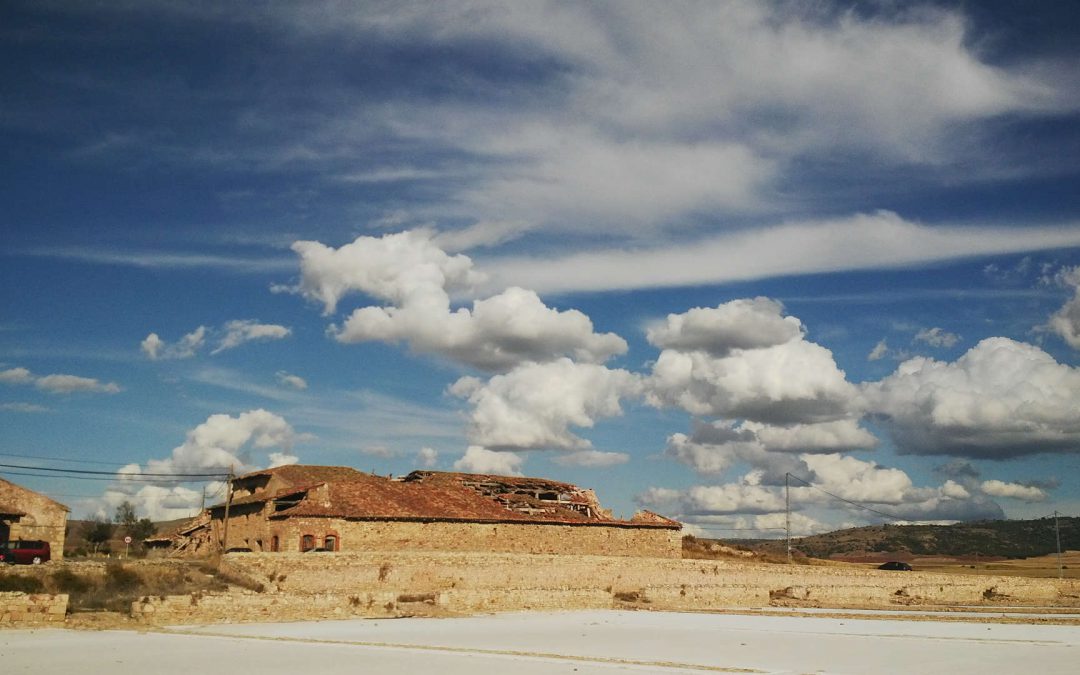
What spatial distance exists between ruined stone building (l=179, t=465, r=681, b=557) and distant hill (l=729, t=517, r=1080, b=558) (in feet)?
251

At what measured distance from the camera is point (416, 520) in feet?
129

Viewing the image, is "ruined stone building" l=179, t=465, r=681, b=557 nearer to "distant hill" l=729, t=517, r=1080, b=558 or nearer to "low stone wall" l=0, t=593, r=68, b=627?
"low stone wall" l=0, t=593, r=68, b=627

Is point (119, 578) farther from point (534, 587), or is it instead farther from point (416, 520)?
point (534, 587)

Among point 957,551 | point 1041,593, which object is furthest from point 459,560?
point 957,551

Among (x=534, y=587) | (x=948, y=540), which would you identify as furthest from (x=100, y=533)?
(x=948, y=540)

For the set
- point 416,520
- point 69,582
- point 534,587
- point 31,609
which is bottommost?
point 534,587

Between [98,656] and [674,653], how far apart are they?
11.6m

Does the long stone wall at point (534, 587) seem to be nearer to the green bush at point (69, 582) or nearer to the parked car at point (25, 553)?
the green bush at point (69, 582)

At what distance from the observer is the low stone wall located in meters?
22.3

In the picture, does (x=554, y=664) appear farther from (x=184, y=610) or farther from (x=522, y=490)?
(x=522, y=490)

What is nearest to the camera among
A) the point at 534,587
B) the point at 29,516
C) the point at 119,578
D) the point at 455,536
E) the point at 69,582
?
the point at 69,582

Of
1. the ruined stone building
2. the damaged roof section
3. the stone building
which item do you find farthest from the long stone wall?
the stone building

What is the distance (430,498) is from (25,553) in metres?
17.0

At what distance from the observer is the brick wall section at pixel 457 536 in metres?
36.4
